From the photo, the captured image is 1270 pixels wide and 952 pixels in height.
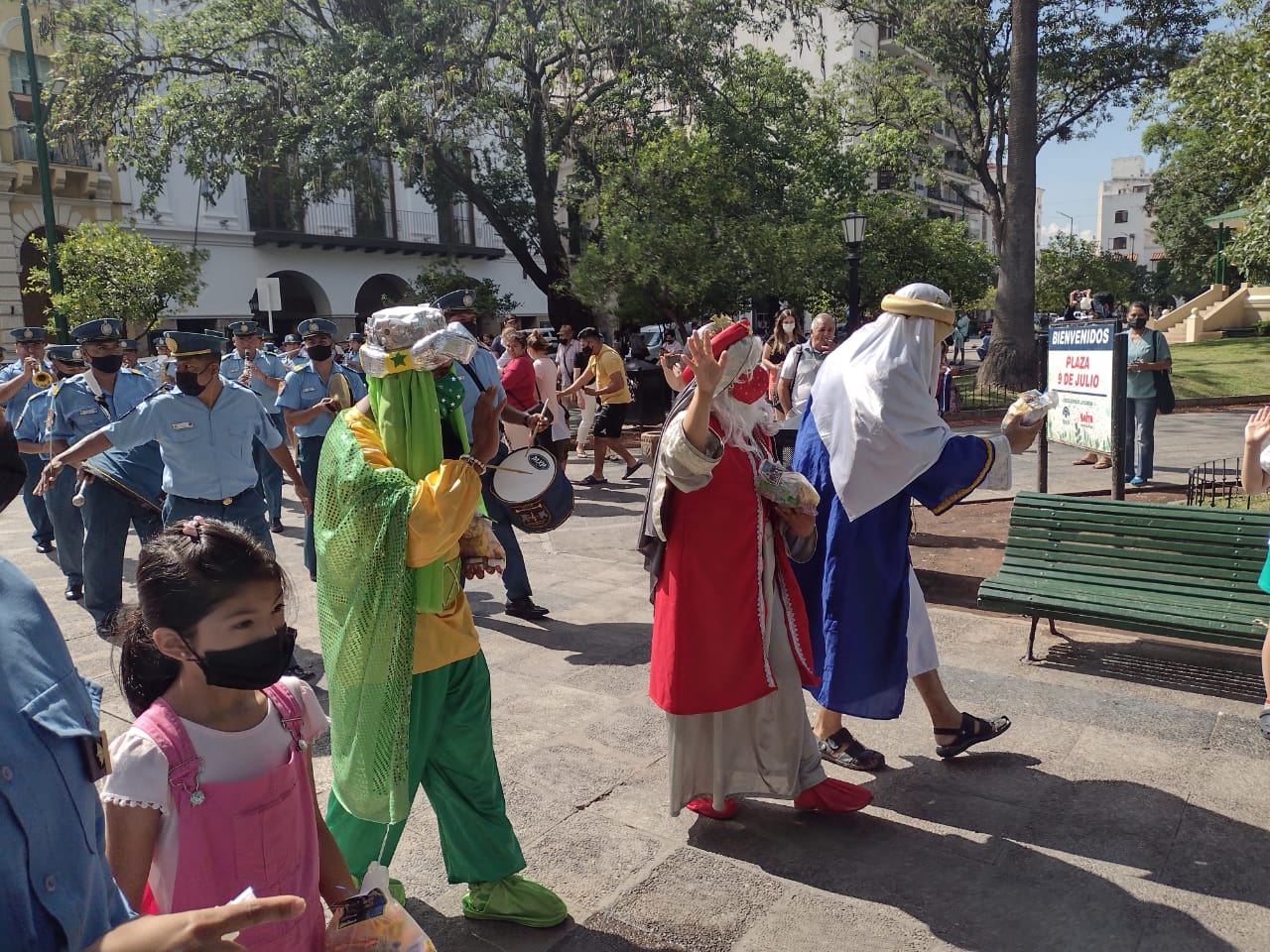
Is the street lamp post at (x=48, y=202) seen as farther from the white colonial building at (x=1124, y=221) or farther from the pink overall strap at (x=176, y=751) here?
the white colonial building at (x=1124, y=221)

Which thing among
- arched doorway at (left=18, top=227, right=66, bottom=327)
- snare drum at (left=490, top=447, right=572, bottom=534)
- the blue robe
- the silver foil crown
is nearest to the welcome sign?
the blue robe

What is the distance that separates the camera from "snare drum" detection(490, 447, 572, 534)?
3789 mm

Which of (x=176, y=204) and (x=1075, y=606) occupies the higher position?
(x=176, y=204)

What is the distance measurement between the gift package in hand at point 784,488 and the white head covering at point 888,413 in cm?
33

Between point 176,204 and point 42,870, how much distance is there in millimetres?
27657

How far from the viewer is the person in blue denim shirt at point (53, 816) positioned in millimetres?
1182

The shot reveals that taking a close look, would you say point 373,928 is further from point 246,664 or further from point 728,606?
point 728,606

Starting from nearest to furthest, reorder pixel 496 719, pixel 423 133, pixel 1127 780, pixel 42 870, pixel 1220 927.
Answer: pixel 42 870 → pixel 1220 927 → pixel 1127 780 → pixel 496 719 → pixel 423 133

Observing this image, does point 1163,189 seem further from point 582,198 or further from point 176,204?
point 176,204

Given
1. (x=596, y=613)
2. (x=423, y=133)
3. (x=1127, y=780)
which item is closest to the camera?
(x=1127, y=780)

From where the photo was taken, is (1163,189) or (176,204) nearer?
(176,204)

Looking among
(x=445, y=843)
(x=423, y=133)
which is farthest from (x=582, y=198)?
(x=445, y=843)

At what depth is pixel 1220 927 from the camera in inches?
114

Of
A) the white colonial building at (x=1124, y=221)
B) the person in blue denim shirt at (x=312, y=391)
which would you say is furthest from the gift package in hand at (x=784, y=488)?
the white colonial building at (x=1124, y=221)
